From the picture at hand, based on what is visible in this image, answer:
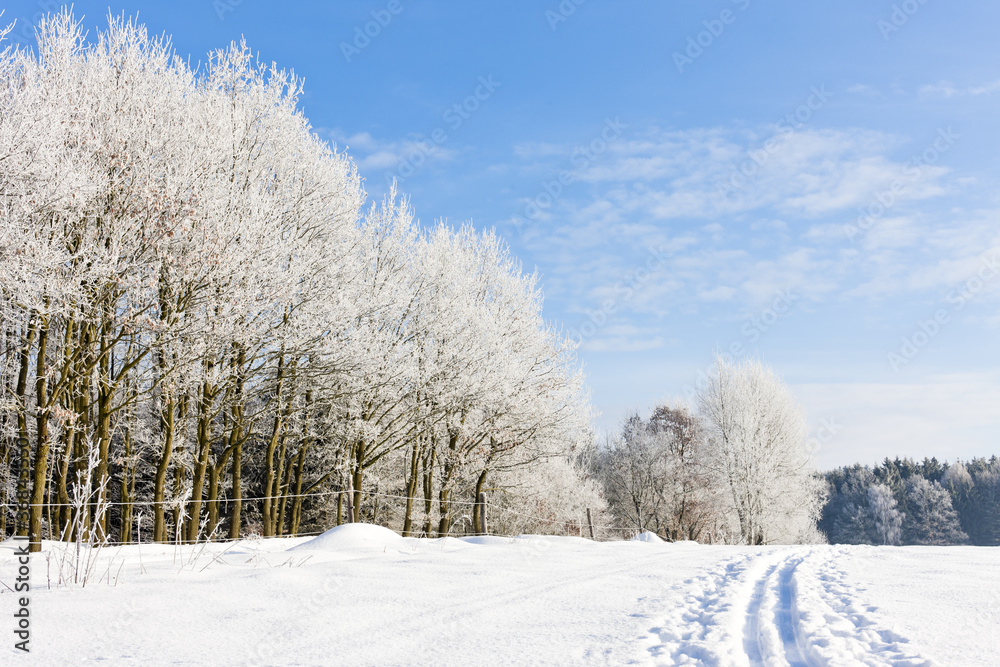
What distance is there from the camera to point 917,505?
7281 centimetres

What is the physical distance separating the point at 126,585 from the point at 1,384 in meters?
13.2

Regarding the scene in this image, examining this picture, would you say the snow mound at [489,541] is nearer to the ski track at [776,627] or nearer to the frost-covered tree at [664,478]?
the ski track at [776,627]

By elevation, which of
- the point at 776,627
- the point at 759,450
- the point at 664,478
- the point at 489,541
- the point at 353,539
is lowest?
the point at 776,627

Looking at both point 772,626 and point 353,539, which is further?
point 353,539

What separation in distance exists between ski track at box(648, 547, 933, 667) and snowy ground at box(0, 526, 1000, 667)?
20mm

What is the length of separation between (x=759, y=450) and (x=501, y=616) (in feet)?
105

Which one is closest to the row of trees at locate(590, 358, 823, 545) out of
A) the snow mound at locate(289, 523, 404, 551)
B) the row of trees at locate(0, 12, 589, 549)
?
the row of trees at locate(0, 12, 589, 549)

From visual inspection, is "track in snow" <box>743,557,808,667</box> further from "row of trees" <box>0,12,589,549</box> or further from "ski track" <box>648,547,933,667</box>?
"row of trees" <box>0,12,589,549</box>

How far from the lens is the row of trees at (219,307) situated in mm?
10508

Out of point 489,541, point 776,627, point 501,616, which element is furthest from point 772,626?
point 489,541

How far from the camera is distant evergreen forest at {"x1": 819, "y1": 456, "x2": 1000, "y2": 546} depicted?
67062mm

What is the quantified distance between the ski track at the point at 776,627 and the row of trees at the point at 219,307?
15.7ft

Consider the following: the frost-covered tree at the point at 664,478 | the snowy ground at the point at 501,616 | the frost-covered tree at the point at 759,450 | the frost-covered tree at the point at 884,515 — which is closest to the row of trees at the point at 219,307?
the snowy ground at the point at 501,616

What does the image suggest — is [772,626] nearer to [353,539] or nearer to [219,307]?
[353,539]
